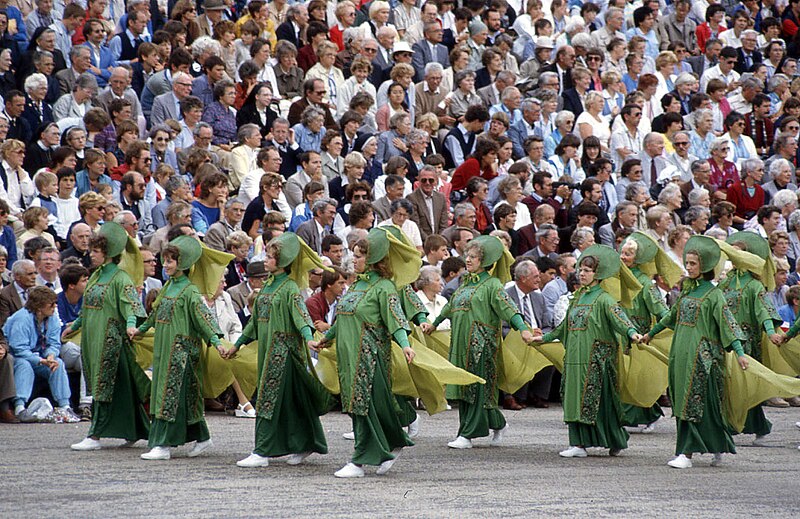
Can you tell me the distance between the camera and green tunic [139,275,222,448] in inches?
429

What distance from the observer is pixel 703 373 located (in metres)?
11.0

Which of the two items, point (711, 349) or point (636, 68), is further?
point (636, 68)

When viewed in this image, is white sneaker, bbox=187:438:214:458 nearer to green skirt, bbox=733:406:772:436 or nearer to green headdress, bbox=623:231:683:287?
green headdress, bbox=623:231:683:287

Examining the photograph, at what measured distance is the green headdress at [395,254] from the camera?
10.5m

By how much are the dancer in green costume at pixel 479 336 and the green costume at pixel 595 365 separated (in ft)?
2.49

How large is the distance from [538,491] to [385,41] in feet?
39.4

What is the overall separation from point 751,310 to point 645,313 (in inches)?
46.7

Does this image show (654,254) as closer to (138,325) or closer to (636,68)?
(138,325)

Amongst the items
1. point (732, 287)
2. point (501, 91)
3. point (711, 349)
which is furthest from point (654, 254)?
point (501, 91)

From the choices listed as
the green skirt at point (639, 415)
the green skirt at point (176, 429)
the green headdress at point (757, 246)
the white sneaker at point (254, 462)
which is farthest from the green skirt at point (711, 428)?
the green skirt at point (176, 429)

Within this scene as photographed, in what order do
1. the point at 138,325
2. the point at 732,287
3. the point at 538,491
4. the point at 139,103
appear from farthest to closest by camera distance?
the point at 139,103
the point at 732,287
the point at 138,325
the point at 538,491

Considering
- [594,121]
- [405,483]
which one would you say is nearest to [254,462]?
[405,483]

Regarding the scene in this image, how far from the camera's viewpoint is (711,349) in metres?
11.0

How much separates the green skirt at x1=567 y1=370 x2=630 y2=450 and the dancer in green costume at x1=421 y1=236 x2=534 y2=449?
36.5 inches
